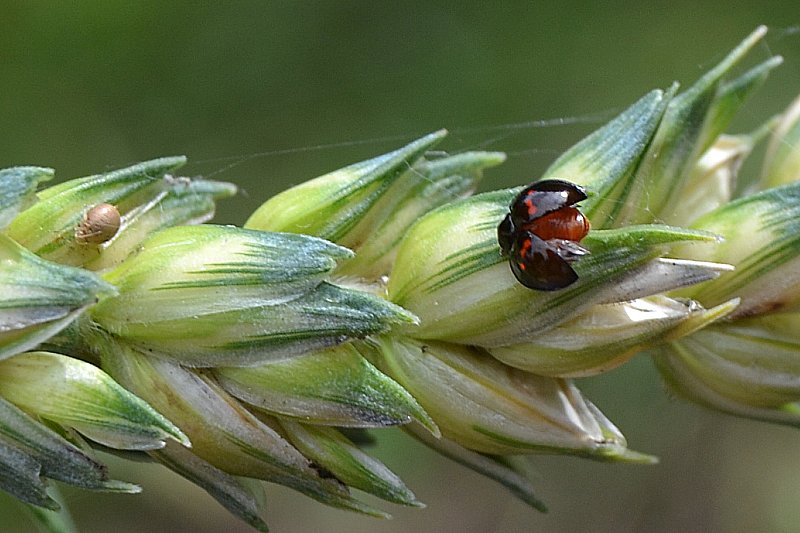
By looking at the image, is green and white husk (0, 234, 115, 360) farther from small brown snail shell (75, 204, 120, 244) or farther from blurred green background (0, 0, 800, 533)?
blurred green background (0, 0, 800, 533)

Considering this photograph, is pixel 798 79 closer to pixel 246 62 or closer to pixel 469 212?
pixel 246 62

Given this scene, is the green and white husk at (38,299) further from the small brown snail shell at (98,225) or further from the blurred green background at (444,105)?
the blurred green background at (444,105)

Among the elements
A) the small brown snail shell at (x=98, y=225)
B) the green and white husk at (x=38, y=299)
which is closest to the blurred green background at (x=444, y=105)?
the small brown snail shell at (x=98, y=225)

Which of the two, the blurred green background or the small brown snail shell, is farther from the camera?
the blurred green background

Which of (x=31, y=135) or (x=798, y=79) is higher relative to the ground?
(x=31, y=135)

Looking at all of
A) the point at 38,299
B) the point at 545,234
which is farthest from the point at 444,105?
the point at 38,299

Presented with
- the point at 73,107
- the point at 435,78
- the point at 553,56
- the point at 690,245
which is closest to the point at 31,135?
the point at 73,107

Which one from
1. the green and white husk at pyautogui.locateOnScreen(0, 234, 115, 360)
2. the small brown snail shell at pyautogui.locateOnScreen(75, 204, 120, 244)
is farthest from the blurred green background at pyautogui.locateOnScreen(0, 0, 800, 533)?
the green and white husk at pyautogui.locateOnScreen(0, 234, 115, 360)
